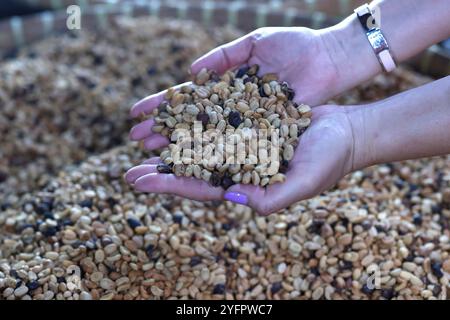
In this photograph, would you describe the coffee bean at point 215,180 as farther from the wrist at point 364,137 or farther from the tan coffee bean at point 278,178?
the wrist at point 364,137

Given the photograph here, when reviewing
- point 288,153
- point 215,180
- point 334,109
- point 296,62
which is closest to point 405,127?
point 334,109

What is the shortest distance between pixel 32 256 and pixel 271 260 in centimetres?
74

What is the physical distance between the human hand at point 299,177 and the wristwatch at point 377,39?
29cm

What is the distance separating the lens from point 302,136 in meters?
1.70

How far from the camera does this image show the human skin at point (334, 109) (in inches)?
62.4

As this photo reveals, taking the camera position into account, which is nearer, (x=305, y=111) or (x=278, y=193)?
(x=278, y=193)

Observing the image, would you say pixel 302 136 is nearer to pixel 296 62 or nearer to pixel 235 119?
pixel 235 119

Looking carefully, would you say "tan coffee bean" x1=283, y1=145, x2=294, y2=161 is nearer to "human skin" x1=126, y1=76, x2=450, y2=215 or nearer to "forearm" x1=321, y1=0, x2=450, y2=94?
"human skin" x1=126, y1=76, x2=450, y2=215

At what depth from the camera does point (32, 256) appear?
181 centimetres

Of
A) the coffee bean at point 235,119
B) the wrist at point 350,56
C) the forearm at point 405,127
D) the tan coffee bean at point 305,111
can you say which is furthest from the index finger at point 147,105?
the forearm at point 405,127

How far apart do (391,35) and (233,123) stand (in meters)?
0.59

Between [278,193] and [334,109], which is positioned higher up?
[334,109]

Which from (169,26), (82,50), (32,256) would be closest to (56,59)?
(82,50)
